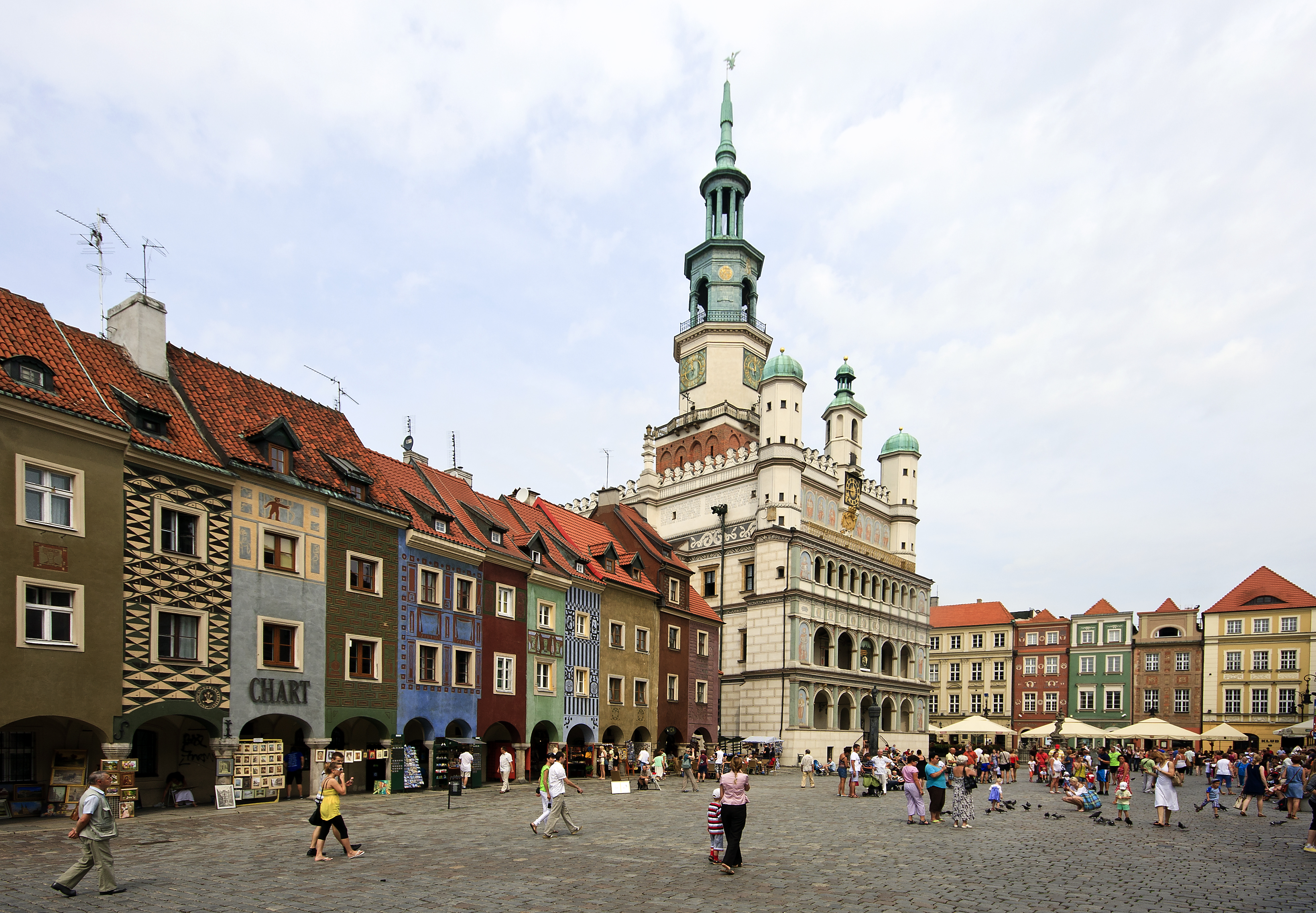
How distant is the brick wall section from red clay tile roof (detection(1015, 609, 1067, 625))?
69.5 metres

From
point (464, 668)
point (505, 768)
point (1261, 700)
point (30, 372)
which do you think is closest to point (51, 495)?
point (30, 372)

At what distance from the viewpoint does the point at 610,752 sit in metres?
40.4

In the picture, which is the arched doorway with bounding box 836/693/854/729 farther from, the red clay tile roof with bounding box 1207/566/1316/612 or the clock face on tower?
the red clay tile roof with bounding box 1207/566/1316/612

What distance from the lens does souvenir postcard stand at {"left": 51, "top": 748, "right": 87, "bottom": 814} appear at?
22.1 m

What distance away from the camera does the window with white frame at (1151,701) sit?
78.7 meters

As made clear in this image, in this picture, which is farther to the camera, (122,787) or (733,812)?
(122,787)

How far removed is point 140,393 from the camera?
25.7 metres

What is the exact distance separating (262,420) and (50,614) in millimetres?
9250

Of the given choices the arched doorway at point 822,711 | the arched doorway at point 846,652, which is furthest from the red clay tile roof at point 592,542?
the arched doorway at point 846,652

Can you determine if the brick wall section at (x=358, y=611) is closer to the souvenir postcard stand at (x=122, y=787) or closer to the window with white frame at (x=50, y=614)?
the souvenir postcard stand at (x=122, y=787)

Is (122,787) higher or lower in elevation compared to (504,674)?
lower

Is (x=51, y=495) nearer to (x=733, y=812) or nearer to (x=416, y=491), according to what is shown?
(x=416, y=491)

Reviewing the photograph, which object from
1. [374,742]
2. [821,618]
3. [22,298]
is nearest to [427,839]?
A: [374,742]

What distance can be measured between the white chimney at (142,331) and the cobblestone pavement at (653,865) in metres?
12.1
